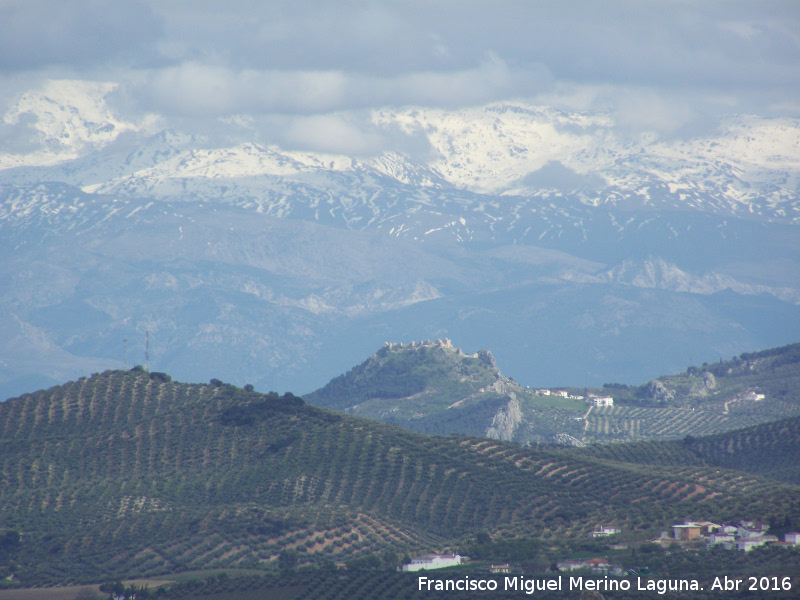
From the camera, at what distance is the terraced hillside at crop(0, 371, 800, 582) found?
389 ft

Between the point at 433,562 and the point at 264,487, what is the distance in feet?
127

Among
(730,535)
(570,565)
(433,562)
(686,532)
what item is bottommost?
(570,565)

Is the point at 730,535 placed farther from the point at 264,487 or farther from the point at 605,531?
the point at 264,487

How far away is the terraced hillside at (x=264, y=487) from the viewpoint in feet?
389

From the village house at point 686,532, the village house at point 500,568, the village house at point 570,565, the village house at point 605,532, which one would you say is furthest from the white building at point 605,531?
the village house at point 500,568

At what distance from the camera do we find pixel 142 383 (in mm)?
172375

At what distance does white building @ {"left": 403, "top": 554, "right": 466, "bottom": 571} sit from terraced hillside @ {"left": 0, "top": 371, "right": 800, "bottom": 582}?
33.4 ft

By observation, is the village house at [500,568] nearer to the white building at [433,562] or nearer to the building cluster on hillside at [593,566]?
the building cluster on hillside at [593,566]

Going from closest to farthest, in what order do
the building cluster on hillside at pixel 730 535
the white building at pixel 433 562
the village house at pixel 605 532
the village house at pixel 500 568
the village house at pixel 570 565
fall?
the village house at pixel 570 565 → the village house at pixel 500 568 → the building cluster on hillside at pixel 730 535 → the white building at pixel 433 562 → the village house at pixel 605 532

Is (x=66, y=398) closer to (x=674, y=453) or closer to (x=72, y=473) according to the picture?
(x=72, y=473)

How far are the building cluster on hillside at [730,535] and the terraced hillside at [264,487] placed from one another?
3101mm

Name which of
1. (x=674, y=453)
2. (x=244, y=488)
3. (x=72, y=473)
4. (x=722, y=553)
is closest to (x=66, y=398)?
(x=72, y=473)

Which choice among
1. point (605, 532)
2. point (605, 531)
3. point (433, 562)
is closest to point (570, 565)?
point (433, 562)

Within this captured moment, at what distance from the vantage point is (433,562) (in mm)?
104625
